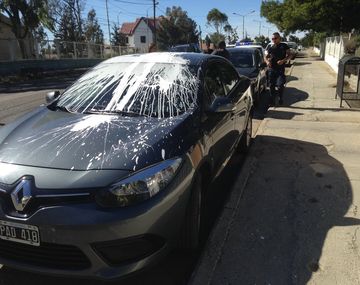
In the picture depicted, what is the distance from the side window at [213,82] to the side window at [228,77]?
0.13 metres

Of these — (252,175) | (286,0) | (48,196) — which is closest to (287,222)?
(252,175)

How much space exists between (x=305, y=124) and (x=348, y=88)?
18.7 feet

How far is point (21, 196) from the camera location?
101 inches

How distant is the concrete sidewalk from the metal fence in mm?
22780

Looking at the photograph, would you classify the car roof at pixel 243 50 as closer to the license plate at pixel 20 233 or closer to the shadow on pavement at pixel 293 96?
the shadow on pavement at pixel 293 96

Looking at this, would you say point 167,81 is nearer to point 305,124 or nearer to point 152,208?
point 152,208

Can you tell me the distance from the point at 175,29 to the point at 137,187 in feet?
261

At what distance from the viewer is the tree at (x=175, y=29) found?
7862 cm

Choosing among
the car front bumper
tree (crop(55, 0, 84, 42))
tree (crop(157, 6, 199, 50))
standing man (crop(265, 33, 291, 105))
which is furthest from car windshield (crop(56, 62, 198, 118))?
tree (crop(157, 6, 199, 50))

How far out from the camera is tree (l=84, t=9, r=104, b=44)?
6906 cm

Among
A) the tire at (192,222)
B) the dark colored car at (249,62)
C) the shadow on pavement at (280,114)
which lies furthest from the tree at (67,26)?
the tire at (192,222)

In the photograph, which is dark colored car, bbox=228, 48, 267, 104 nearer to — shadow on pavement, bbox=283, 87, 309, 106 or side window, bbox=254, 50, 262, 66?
side window, bbox=254, 50, 262, 66

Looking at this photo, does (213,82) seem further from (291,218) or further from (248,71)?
(248,71)

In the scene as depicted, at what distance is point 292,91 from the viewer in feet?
43.3
